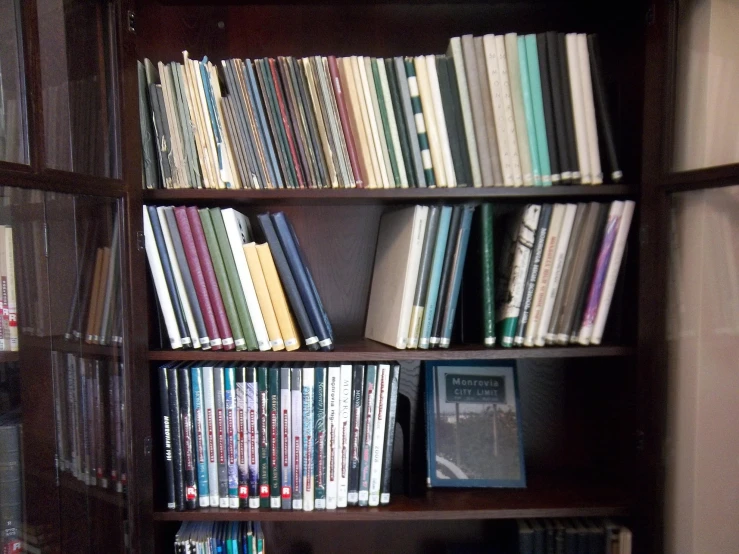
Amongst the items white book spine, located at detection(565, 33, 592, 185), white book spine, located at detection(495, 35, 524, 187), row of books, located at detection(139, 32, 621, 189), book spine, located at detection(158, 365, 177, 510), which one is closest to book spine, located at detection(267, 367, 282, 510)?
book spine, located at detection(158, 365, 177, 510)

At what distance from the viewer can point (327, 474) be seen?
1.05m

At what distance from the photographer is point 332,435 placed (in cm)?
105

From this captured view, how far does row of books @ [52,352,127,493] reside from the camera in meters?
0.82

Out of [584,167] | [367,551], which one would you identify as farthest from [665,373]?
[367,551]

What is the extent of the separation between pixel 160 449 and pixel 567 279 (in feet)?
3.16

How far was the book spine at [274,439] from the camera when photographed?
1040mm

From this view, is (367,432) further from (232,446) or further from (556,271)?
(556,271)

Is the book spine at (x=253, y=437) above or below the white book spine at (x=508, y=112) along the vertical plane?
below

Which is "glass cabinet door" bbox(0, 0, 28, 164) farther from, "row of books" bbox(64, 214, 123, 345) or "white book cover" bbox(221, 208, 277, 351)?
"white book cover" bbox(221, 208, 277, 351)

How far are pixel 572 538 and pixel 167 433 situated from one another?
919 millimetres

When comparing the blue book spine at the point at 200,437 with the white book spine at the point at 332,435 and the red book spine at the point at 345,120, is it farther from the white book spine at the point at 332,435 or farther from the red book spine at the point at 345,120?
the red book spine at the point at 345,120

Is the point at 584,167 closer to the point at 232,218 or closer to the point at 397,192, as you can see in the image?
the point at 397,192

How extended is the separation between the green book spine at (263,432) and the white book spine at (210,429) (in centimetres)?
10

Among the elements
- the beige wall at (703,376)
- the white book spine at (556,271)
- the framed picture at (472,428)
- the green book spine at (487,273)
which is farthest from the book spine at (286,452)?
the beige wall at (703,376)
